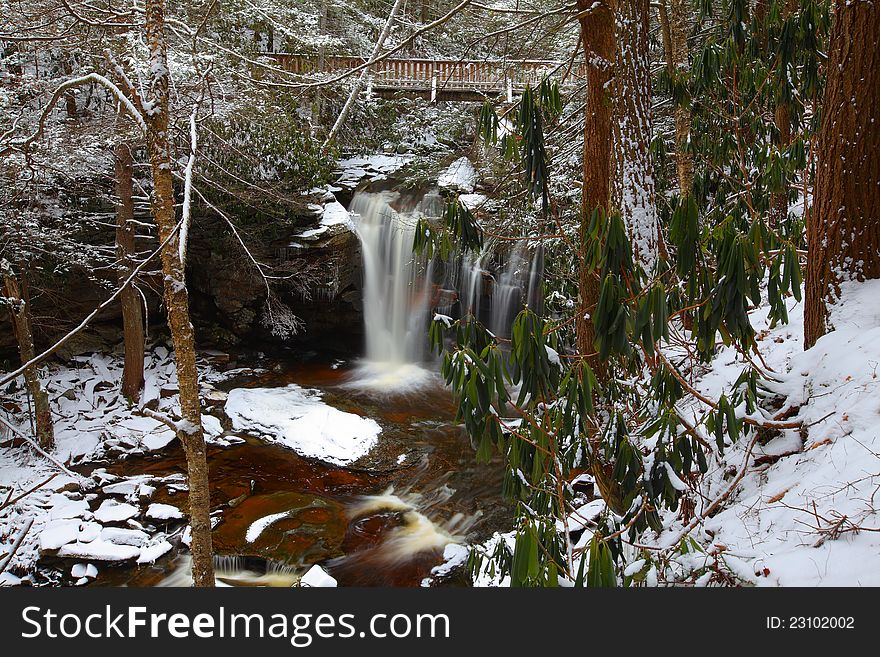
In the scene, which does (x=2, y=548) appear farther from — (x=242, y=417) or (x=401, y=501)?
(x=401, y=501)

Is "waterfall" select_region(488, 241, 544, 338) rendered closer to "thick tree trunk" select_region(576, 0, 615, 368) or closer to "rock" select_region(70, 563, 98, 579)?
"thick tree trunk" select_region(576, 0, 615, 368)

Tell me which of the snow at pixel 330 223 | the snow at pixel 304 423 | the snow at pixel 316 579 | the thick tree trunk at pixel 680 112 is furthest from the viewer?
the snow at pixel 330 223

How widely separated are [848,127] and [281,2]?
12266mm

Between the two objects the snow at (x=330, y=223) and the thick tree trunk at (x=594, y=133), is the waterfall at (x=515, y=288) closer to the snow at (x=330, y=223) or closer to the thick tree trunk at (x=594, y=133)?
the snow at (x=330, y=223)

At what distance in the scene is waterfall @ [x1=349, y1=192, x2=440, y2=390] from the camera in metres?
11.2

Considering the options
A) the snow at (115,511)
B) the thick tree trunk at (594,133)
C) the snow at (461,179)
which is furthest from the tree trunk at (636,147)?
the snow at (461,179)

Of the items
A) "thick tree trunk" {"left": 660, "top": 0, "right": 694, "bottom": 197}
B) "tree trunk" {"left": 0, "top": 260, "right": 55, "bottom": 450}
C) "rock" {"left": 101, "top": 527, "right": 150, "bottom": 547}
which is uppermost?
"thick tree trunk" {"left": 660, "top": 0, "right": 694, "bottom": 197}

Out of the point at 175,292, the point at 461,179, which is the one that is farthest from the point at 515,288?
the point at 175,292

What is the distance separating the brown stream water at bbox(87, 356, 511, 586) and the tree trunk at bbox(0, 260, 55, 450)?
1072 millimetres

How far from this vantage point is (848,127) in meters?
2.95

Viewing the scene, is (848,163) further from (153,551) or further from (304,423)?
(304,423)

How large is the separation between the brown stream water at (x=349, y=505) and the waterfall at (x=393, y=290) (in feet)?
8.29

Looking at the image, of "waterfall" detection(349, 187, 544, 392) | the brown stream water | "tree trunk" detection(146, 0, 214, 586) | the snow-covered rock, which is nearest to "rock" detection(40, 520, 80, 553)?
the brown stream water

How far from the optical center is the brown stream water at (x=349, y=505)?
561 centimetres
